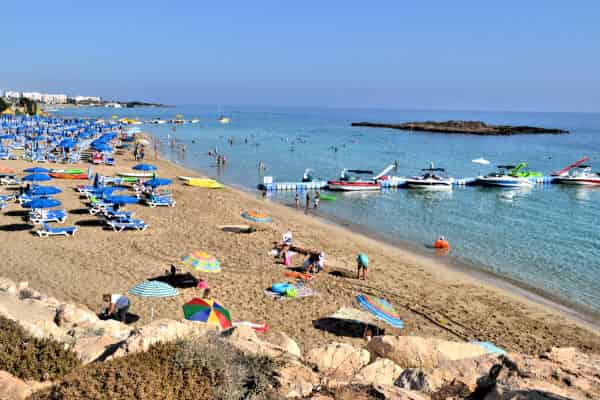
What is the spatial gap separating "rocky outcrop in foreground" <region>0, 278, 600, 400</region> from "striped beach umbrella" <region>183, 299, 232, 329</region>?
2.54m

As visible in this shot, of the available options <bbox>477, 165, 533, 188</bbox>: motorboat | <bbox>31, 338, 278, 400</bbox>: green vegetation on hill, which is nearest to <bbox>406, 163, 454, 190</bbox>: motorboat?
<bbox>477, 165, 533, 188</bbox>: motorboat

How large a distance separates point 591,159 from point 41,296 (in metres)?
71.2

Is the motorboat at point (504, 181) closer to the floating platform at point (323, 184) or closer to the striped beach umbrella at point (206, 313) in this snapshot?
the floating platform at point (323, 184)

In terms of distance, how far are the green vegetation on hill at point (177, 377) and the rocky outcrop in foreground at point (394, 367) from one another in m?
0.26

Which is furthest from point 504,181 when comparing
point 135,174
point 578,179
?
point 135,174

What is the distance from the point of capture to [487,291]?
52.4ft

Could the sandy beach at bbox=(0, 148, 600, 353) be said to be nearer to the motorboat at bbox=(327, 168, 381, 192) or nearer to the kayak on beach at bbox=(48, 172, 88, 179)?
the kayak on beach at bbox=(48, 172, 88, 179)

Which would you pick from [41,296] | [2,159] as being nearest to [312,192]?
[2,159]

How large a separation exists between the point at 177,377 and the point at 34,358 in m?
1.84

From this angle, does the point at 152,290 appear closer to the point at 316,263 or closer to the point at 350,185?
the point at 316,263

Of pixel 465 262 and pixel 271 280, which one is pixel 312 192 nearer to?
pixel 465 262

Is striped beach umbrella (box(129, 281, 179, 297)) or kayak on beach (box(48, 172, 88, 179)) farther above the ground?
kayak on beach (box(48, 172, 88, 179))

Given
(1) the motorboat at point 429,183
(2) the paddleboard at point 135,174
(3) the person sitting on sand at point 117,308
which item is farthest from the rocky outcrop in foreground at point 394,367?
(1) the motorboat at point 429,183

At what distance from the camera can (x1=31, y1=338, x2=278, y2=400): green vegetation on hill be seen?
4551 millimetres
